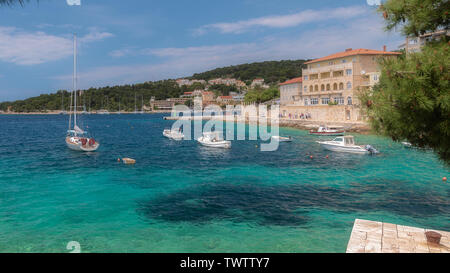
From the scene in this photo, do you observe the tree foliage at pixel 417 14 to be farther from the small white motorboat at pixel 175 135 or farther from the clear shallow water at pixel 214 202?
the small white motorboat at pixel 175 135

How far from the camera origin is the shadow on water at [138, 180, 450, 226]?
1410 centimetres

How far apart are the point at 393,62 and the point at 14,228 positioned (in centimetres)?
1508

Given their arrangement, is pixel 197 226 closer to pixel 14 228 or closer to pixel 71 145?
pixel 14 228

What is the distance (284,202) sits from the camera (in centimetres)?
1612

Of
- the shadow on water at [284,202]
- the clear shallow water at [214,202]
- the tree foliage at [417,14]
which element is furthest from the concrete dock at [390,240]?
the tree foliage at [417,14]

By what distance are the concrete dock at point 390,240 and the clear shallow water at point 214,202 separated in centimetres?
191

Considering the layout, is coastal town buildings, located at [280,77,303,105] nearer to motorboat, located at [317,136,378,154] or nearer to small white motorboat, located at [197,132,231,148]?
small white motorboat, located at [197,132,231,148]

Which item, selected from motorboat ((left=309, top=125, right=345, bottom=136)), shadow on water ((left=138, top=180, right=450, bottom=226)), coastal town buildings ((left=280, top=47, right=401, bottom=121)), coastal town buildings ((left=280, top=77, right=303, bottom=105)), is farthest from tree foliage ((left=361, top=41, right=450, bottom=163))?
coastal town buildings ((left=280, top=77, right=303, bottom=105))

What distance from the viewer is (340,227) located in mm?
12438

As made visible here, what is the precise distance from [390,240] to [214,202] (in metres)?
9.52

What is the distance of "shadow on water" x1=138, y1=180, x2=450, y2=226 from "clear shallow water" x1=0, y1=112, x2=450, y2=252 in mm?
51

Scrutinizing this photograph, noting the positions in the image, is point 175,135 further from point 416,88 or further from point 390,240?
point 416,88

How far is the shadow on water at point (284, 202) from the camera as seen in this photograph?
14102mm

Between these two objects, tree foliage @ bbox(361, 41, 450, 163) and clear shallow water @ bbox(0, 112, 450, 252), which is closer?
tree foliage @ bbox(361, 41, 450, 163)
